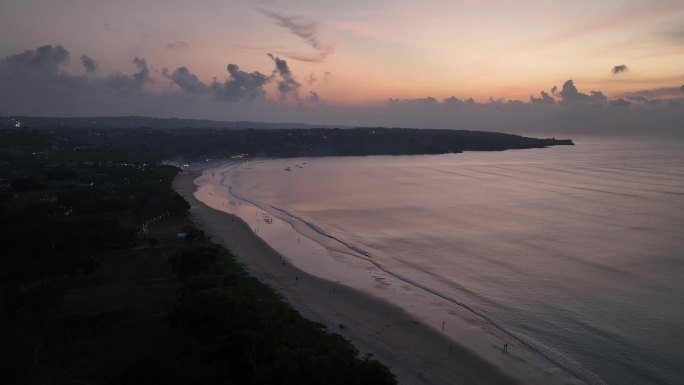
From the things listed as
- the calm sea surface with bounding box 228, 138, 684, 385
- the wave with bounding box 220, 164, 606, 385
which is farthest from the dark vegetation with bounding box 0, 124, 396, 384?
the calm sea surface with bounding box 228, 138, 684, 385

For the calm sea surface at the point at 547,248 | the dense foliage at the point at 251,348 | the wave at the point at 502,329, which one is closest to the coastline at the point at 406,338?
the wave at the point at 502,329

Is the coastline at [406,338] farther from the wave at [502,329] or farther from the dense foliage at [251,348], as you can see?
the dense foliage at [251,348]

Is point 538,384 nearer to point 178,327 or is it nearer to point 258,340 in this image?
point 258,340

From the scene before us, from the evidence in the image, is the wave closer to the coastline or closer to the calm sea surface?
the calm sea surface

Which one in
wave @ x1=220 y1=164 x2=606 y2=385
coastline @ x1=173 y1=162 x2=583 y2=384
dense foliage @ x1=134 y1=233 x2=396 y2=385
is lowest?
coastline @ x1=173 y1=162 x2=583 y2=384

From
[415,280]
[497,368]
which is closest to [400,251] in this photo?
[415,280]

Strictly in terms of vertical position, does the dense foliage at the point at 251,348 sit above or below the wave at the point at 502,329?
above
